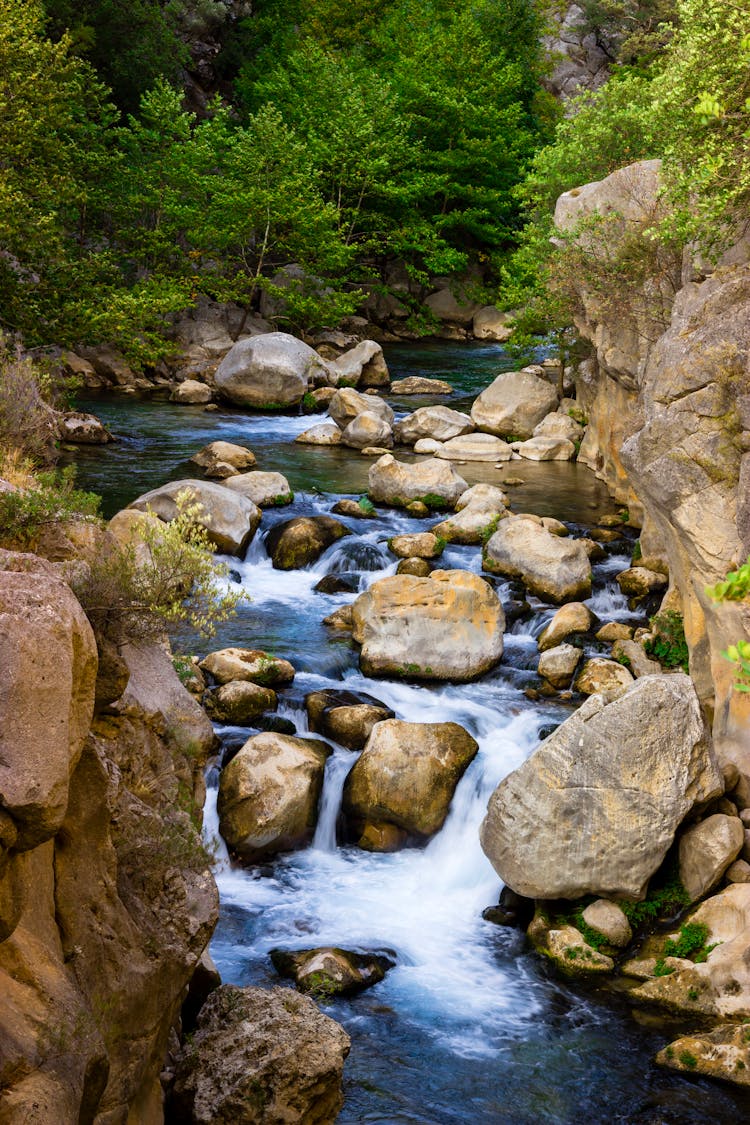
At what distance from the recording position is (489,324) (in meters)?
43.2

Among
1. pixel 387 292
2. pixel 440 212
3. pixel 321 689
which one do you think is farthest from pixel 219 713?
pixel 440 212

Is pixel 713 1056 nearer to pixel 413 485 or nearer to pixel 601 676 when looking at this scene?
pixel 601 676

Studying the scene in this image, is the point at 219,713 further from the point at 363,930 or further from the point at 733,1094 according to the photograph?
the point at 733,1094

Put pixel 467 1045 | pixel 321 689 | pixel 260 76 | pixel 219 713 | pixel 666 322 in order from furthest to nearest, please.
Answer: pixel 260 76 < pixel 666 322 < pixel 321 689 < pixel 219 713 < pixel 467 1045

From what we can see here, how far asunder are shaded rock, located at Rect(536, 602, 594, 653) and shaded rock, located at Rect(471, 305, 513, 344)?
89.9 ft

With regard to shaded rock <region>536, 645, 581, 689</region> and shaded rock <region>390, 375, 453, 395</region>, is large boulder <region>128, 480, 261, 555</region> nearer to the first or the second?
shaded rock <region>536, 645, 581, 689</region>

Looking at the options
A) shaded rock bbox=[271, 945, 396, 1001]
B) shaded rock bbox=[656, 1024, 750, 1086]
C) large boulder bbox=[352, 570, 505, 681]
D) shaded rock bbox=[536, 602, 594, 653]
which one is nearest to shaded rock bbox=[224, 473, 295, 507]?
large boulder bbox=[352, 570, 505, 681]

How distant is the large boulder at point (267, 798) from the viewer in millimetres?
12141

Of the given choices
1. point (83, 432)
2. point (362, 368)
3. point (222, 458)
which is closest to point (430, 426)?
point (362, 368)

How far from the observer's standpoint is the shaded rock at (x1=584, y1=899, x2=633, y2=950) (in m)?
10.9

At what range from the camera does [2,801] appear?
5.03 meters

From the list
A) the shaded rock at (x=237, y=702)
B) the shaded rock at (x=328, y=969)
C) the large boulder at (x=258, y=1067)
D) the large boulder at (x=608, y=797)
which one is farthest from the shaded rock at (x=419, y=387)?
the large boulder at (x=258, y=1067)

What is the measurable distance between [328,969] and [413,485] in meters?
13.3

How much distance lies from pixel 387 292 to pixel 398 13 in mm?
16958
